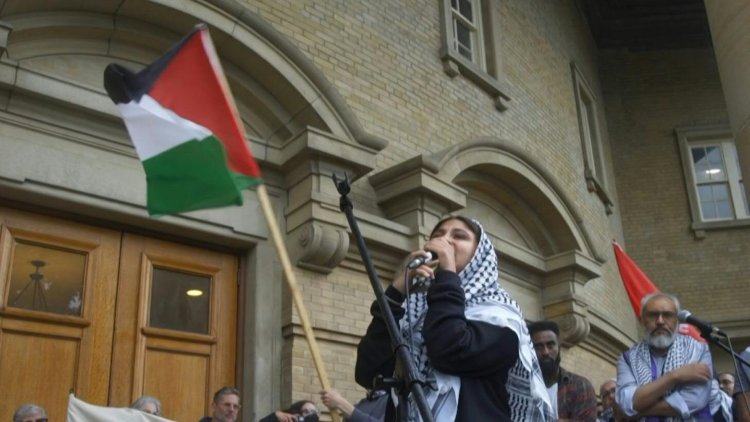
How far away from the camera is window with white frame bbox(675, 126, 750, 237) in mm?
18781

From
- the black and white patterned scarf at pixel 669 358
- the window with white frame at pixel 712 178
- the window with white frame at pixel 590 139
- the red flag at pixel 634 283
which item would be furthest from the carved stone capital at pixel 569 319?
the window with white frame at pixel 712 178

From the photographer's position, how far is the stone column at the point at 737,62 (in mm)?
6074

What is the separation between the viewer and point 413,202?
879 cm

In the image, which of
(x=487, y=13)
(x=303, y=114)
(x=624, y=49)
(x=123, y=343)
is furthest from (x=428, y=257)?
(x=624, y=49)

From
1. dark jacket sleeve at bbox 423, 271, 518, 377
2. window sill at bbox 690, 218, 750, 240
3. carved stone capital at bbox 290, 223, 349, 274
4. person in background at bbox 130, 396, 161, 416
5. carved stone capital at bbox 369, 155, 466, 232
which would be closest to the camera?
dark jacket sleeve at bbox 423, 271, 518, 377

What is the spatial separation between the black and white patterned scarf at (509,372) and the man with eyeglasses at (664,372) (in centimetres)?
193

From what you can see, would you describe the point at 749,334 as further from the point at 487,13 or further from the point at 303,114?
the point at 303,114

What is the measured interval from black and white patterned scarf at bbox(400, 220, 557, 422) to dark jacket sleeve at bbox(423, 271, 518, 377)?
2.4 inches

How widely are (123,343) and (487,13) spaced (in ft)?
28.5

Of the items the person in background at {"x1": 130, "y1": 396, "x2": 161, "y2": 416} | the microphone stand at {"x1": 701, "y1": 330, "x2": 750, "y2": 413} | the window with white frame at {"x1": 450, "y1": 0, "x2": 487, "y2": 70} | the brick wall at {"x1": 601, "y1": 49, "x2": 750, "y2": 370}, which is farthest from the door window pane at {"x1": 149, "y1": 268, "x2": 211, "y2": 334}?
the brick wall at {"x1": 601, "y1": 49, "x2": 750, "y2": 370}

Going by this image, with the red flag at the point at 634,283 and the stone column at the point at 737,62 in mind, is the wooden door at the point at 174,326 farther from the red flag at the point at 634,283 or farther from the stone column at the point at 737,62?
the red flag at the point at 634,283

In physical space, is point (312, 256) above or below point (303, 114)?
below

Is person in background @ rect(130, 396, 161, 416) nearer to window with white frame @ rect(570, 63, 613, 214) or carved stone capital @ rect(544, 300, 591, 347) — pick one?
carved stone capital @ rect(544, 300, 591, 347)

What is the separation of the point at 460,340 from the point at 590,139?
15107mm
